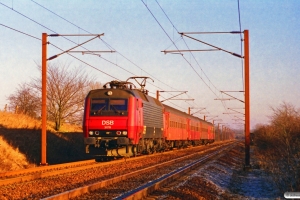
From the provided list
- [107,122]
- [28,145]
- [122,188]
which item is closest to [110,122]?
[107,122]

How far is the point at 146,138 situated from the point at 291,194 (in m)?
16.1

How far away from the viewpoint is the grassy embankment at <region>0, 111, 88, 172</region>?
2066 centimetres

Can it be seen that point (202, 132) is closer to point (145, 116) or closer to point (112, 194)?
point (145, 116)

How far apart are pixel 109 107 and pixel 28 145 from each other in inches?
236

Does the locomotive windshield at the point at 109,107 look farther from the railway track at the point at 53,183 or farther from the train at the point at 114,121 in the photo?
the railway track at the point at 53,183

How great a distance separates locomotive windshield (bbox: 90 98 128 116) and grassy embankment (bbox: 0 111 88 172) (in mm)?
3783

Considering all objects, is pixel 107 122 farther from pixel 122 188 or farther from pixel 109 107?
pixel 122 188

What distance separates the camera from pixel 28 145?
965 inches

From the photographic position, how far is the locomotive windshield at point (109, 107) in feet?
69.7

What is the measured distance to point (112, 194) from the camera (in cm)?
1073

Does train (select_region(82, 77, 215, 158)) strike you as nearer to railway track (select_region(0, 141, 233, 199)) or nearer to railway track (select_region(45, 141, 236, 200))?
railway track (select_region(0, 141, 233, 199))

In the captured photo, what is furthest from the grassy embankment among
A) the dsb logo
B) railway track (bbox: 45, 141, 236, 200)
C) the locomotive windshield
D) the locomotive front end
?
railway track (bbox: 45, 141, 236, 200)

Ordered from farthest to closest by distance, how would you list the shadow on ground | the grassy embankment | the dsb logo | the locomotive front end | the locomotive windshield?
the shadow on ground, the locomotive windshield, the dsb logo, the locomotive front end, the grassy embankment

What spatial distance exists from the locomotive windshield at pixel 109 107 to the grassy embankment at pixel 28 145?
12.4 ft
